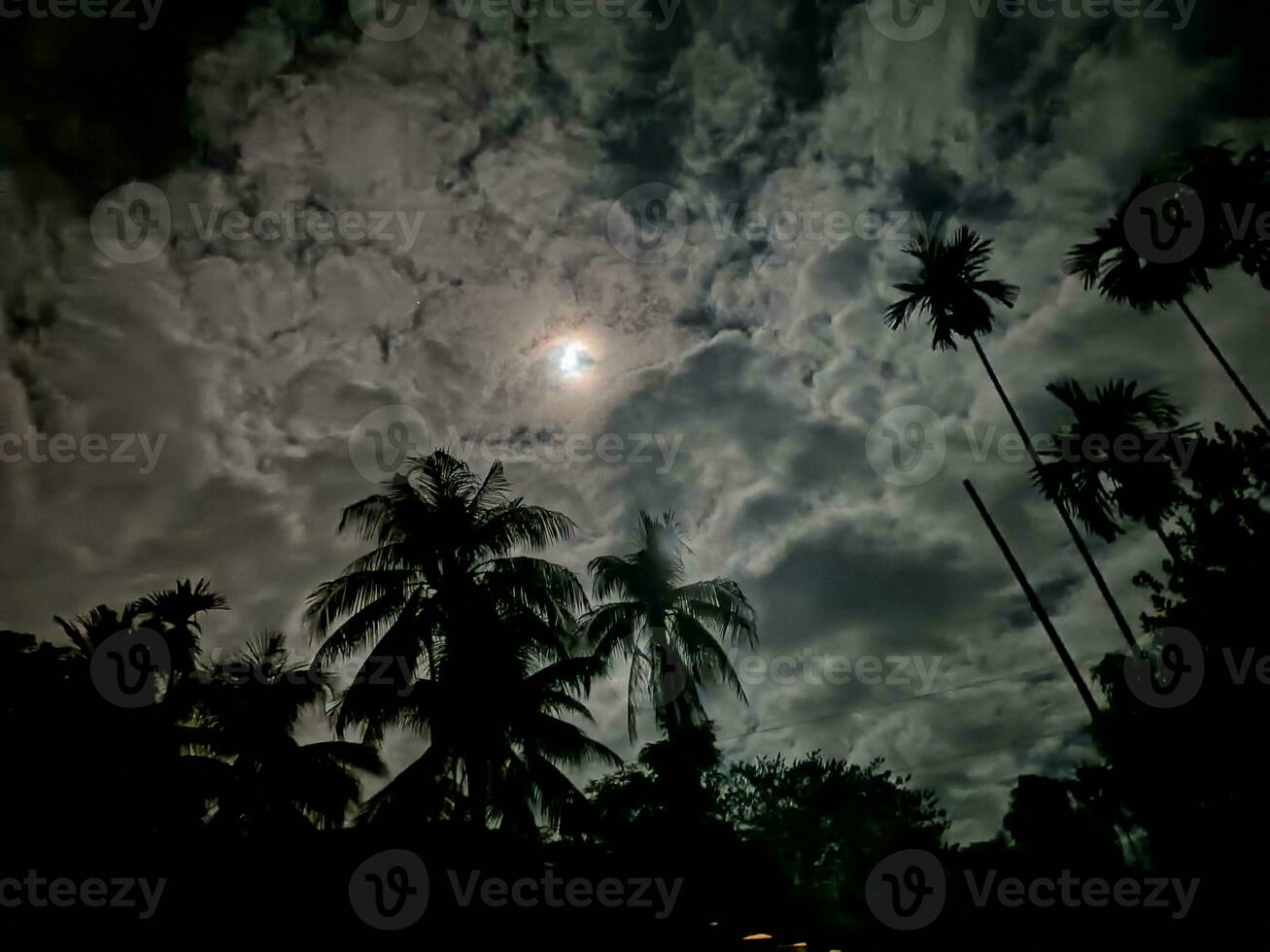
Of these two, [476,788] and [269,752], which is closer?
[476,788]

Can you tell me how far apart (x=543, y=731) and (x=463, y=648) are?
8.90 feet

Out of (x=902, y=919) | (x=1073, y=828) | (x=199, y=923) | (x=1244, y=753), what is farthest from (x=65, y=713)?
(x=1073, y=828)

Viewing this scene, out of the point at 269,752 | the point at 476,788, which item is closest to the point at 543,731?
the point at 476,788

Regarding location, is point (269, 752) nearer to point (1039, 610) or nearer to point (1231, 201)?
point (1039, 610)

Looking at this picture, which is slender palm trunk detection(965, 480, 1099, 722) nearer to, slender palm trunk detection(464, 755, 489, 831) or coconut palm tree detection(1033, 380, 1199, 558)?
coconut palm tree detection(1033, 380, 1199, 558)

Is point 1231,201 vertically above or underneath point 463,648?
above

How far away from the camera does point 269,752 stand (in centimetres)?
1822

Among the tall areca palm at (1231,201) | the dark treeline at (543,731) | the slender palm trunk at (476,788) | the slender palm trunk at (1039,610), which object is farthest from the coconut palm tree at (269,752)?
the tall areca palm at (1231,201)

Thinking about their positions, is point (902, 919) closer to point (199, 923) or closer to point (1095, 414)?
point (1095, 414)

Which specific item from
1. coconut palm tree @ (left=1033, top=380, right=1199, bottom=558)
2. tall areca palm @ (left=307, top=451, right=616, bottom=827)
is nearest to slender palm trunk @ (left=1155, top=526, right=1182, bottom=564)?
coconut palm tree @ (left=1033, top=380, right=1199, bottom=558)

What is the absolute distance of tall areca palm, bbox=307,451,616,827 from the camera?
12688 millimetres

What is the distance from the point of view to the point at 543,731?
13.9 meters

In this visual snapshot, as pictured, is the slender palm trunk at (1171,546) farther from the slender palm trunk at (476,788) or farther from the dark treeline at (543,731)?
the slender palm trunk at (476,788)

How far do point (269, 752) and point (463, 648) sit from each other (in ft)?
32.1
